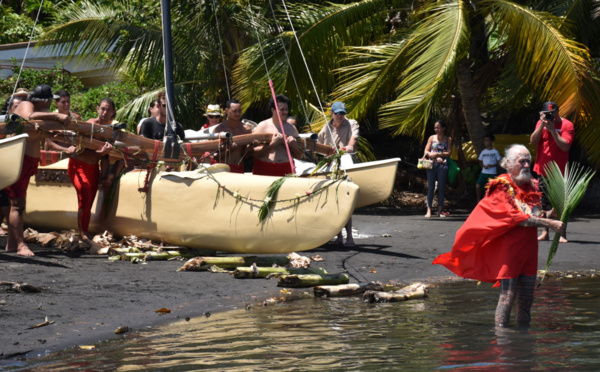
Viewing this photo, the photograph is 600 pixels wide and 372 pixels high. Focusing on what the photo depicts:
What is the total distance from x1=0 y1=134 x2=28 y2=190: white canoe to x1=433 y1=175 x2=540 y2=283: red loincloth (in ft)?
15.0

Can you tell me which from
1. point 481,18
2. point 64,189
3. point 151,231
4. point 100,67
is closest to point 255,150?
point 151,231

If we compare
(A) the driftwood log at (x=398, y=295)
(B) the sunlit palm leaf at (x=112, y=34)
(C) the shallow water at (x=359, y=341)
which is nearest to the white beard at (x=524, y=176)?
(C) the shallow water at (x=359, y=341)

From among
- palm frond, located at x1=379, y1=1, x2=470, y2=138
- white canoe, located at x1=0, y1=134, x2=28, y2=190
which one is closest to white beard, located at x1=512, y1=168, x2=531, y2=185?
white canoe, located at x1=0, y1=134, x2=28, y2=190

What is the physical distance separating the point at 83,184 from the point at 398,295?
4201mm

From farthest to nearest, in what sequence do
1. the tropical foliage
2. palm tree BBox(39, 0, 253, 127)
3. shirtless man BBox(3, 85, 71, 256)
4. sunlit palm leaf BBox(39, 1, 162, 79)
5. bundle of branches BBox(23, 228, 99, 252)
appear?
sunlit palm leaf BBox(39, 1, 162, 79) < palm tree BBox(39, 0, 253, 127) < the tropical foliage < bundle of branches BBox(23, 228, 99, 252) < shirtless man BBox(3, 85, 71, 256)

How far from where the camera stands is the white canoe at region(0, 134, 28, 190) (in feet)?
29.2

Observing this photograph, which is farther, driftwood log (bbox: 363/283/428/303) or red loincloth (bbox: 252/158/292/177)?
red loincloth (bbox: 252/158/292/177)

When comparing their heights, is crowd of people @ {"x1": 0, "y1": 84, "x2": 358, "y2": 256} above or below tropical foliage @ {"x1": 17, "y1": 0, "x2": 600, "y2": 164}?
below

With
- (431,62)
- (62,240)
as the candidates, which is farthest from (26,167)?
(431,62)

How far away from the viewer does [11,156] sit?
8.93 meters

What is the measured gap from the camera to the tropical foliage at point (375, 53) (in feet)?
48.9

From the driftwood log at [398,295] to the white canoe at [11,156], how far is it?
3600 millimetres

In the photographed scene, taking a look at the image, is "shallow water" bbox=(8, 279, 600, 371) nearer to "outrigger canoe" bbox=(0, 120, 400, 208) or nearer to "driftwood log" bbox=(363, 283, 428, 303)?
"driftwood log" bbox=(363, 283, 428, 303)

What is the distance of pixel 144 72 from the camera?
19172mm
